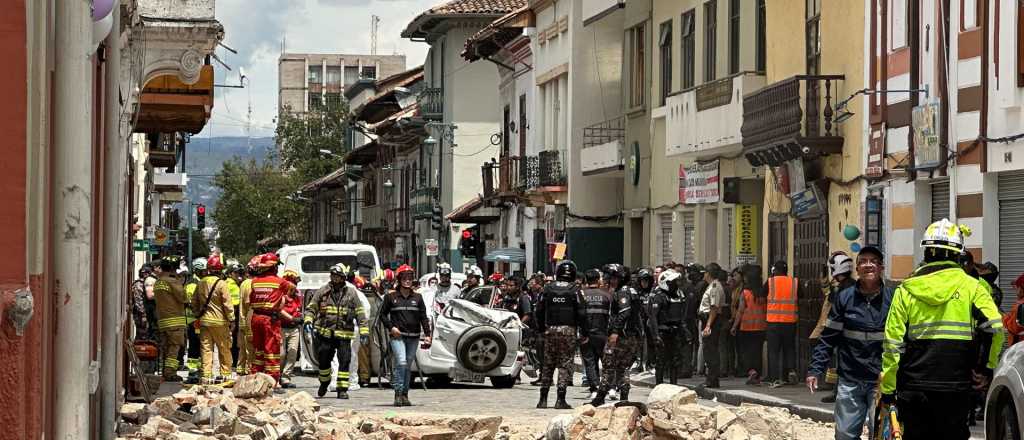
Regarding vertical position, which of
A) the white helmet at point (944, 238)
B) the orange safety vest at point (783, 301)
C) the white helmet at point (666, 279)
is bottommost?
the orange safety vest at point (783, 301)

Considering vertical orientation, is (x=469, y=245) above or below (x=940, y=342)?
above

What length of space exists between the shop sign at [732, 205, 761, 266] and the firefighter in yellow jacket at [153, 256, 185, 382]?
10.1 m

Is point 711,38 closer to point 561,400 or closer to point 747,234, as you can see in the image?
point 747,234

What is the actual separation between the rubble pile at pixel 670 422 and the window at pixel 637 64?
23222 millimetres

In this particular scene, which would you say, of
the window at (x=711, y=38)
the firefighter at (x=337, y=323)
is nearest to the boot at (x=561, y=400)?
the firefighter at (x=337, y=323)

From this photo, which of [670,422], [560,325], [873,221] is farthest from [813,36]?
[670,422]

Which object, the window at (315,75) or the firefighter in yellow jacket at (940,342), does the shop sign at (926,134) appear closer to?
the firefighter in yellow jacket at (940,342)

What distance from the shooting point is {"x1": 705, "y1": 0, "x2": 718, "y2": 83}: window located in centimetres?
3334

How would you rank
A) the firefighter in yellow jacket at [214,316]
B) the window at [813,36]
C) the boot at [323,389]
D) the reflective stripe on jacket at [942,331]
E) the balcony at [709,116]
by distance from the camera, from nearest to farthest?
the reflective stripe on jacket at [942,331], the boot at [323,389], the firefighter in yellow jacket at [214,316], the window at [813,36], the balcony at [709,116]

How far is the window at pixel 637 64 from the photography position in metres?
39.6

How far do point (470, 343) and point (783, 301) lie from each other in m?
4.34

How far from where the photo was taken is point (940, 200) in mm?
23703

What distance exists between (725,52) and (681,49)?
10.2ft

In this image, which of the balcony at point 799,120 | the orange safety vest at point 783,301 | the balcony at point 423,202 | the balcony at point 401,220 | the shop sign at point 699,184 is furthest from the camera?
the balcony at point 401,220
